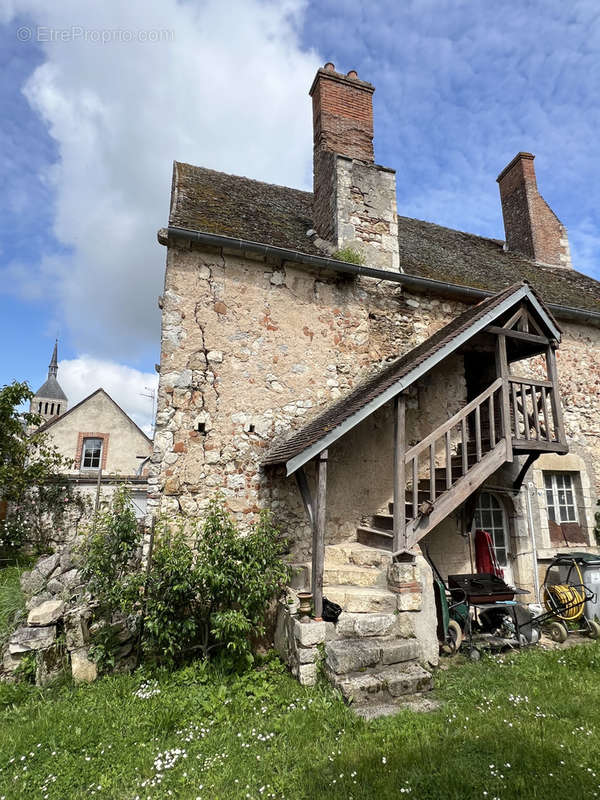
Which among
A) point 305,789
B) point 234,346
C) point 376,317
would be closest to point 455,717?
point 305,789

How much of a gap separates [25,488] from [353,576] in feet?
34.2

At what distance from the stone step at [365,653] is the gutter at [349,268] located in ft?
16.5

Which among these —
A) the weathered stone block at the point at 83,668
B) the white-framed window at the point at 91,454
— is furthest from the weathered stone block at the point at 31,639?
the white-framed window at the point at 91,454

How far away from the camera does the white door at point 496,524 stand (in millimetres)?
7324

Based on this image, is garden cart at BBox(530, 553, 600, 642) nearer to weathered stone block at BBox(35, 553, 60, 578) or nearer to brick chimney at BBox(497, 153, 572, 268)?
weathered stone block at BBox(35, 553, 60, 578)

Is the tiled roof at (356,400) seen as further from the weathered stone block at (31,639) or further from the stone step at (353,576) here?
the weathered stone block at (31,639)

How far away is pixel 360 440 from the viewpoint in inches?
253

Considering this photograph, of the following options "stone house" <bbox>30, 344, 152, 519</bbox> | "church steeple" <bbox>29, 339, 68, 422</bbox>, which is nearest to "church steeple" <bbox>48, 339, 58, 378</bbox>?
"church steeple" <bbox>29, 339, 68, 422</bbox>

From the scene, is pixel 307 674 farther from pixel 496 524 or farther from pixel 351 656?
pixel 496 524

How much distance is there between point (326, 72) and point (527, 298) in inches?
228

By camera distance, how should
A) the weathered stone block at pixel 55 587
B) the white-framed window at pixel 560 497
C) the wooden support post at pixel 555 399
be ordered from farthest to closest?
1. the white-framed window at pixel 560 497
2. the wooden support post at pixel 555 399
3. the weathered stone block at pixel 55 587

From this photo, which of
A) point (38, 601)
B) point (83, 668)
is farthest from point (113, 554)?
point (38, 601)

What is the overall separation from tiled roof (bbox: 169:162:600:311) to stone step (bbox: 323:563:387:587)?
4.60 metres

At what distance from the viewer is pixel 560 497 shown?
8.03 metres
